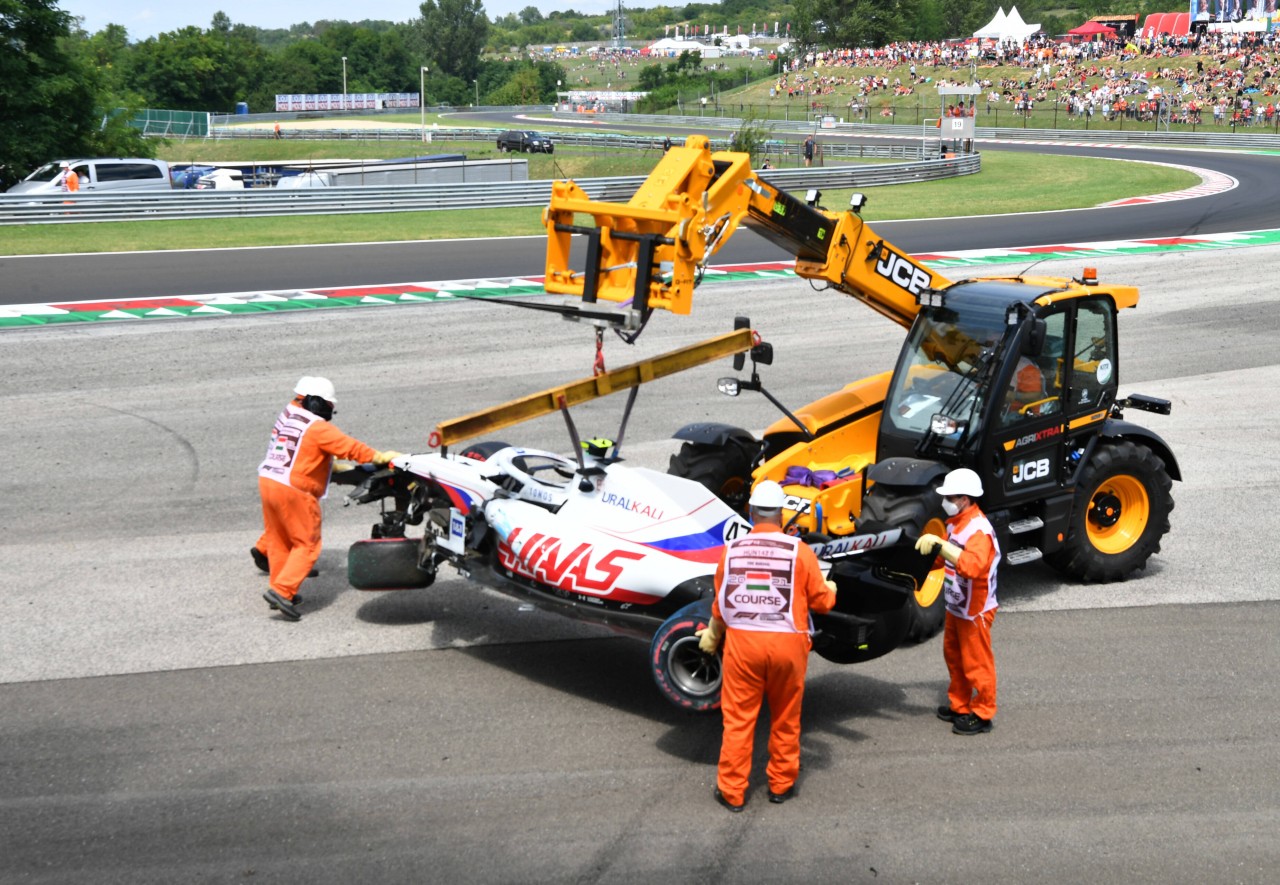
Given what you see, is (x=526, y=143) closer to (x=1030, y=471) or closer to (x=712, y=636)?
(x=1030, y=471)

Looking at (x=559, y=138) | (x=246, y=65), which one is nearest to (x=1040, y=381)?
(x=559, y=138)

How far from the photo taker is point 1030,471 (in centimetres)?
895

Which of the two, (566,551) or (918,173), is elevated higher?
(918,173)

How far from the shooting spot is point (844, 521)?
8.99m

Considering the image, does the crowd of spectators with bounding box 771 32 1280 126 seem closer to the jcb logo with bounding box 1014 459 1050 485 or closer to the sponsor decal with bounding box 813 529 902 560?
the jcb logo with bounding box 1014 459 1050 485

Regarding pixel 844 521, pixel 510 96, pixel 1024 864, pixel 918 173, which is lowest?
pixel 1024 864

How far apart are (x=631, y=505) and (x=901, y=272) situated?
120 inches

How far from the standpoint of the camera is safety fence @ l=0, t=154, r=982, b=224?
30.6 m

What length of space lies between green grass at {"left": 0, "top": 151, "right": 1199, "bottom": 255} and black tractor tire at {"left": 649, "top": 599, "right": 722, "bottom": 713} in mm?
22703

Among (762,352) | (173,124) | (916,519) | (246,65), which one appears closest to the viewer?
(916,519)

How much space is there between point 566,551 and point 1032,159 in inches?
1810

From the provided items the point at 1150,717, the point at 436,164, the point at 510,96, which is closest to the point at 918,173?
the point at 436,164

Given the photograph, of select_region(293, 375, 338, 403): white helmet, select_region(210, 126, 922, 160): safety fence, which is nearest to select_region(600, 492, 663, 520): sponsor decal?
select_region(293, 375, 338, 403): white helmet

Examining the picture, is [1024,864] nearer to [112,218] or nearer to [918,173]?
[112,218]
